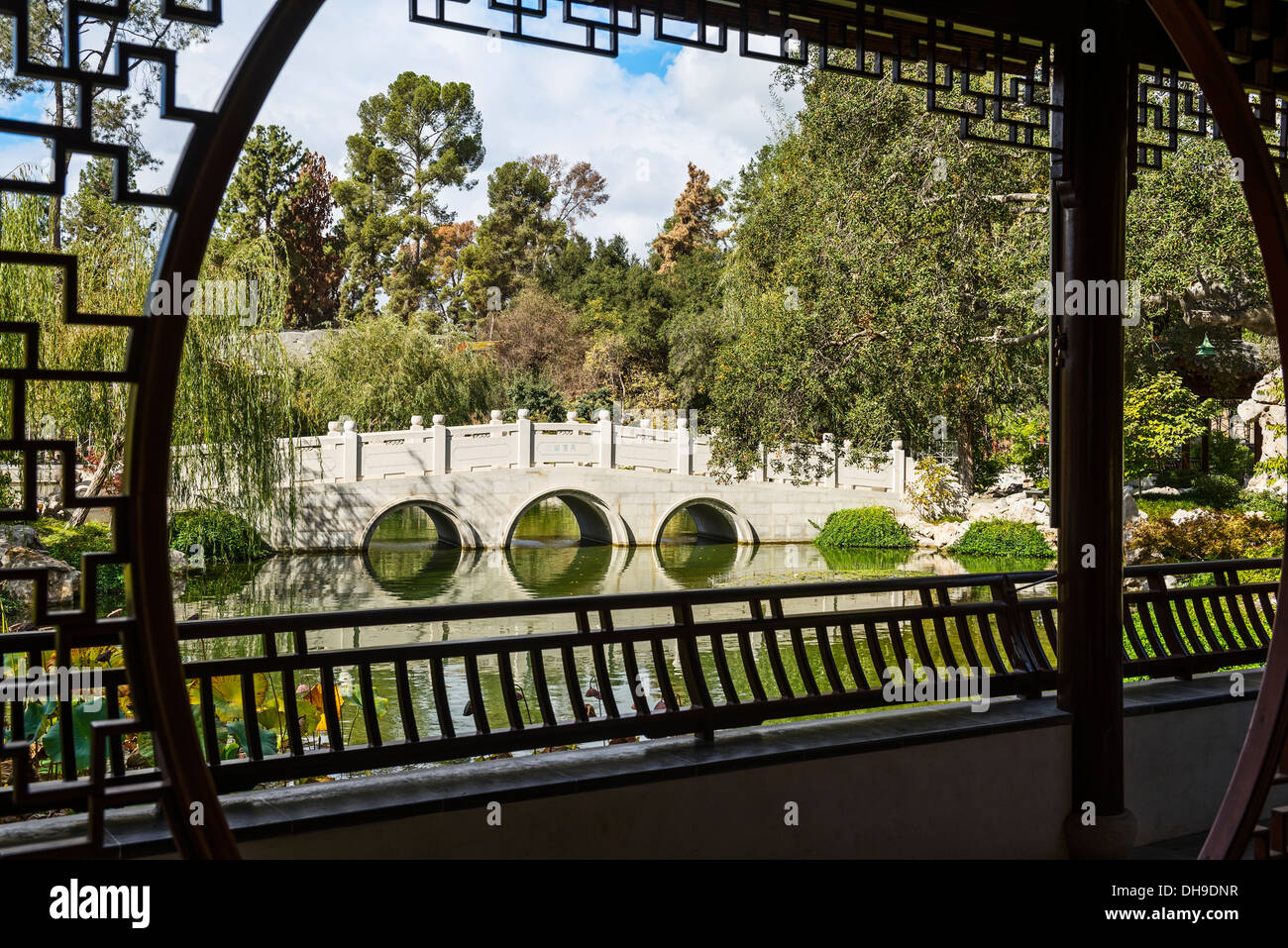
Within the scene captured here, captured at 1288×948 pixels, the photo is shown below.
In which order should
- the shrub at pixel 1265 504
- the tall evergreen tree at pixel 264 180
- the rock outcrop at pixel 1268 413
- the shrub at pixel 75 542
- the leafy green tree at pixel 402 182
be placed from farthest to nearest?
the leafy green tree at pixel 402 182 → the tall evergreen tree at pixel 264 180 → the rock outcrop at pixel 1268 413 → the shrub at pixel 1265 504 → the shrub at pixel 75 542

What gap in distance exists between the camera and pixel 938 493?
16.6 m

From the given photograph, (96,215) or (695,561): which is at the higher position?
(96,215)

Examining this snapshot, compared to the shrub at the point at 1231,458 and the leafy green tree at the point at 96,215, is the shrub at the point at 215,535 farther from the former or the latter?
the shrub at the point at 1231,458

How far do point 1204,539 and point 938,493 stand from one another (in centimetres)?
563

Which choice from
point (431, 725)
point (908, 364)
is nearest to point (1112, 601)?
point (431, 725)

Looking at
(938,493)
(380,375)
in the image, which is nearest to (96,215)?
(380,375)

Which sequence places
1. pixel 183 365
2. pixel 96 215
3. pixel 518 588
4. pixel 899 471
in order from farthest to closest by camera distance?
pixel 899 471 → pixel 518 588 → pixel 96 215 → pixel 183 365

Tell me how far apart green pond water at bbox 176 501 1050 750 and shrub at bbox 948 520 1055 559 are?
245 millimetres

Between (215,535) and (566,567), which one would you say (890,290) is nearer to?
(566,567)

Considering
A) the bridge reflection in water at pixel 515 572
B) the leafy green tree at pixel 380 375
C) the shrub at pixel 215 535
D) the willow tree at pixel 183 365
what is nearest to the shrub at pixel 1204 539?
the bridge reflection in water at pixel 515 572

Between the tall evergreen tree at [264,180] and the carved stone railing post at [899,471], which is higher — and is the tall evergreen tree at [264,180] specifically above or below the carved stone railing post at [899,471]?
above

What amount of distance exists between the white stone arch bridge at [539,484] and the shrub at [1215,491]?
426cm

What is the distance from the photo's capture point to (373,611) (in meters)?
2.93

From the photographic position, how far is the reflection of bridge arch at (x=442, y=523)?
16.7 metres
